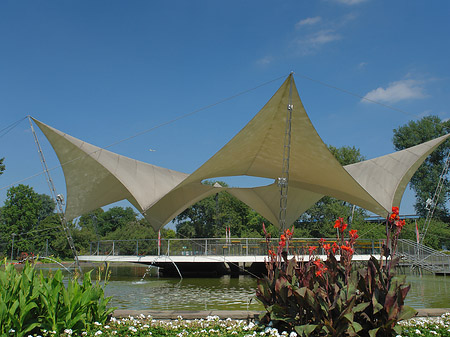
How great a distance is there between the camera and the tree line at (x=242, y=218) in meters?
37.8

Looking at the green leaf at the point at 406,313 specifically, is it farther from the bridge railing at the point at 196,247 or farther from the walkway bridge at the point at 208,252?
the bridge railing at the point at 196,247

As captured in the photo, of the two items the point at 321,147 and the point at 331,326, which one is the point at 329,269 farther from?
the point at 321,147

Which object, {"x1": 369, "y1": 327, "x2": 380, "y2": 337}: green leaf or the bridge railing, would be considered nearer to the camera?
{"x1": 369, "y1": 327, "x2": 380, "y2": 337}: green leaf

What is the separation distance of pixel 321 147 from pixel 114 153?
30.6 feet

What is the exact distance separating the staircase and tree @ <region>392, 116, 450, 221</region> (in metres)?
19.5

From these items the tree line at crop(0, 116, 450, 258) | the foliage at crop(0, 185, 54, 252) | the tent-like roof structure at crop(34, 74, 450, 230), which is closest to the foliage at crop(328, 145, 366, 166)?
the tree line at crop(0, 116, 450, 258)

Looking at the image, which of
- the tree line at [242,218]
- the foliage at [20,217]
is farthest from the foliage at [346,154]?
the foliage at [20,217]

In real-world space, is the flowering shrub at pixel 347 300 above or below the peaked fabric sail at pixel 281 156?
below

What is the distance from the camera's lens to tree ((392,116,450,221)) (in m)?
38.2

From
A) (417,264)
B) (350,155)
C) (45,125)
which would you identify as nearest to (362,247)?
(417,264)

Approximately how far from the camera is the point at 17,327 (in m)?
4.29

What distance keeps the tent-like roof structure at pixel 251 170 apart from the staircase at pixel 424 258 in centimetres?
392

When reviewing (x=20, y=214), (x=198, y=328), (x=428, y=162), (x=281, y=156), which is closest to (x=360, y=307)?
(x=198, y=328)

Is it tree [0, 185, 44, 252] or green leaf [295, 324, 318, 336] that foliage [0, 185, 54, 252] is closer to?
tree [0, 185, 44, 252]
